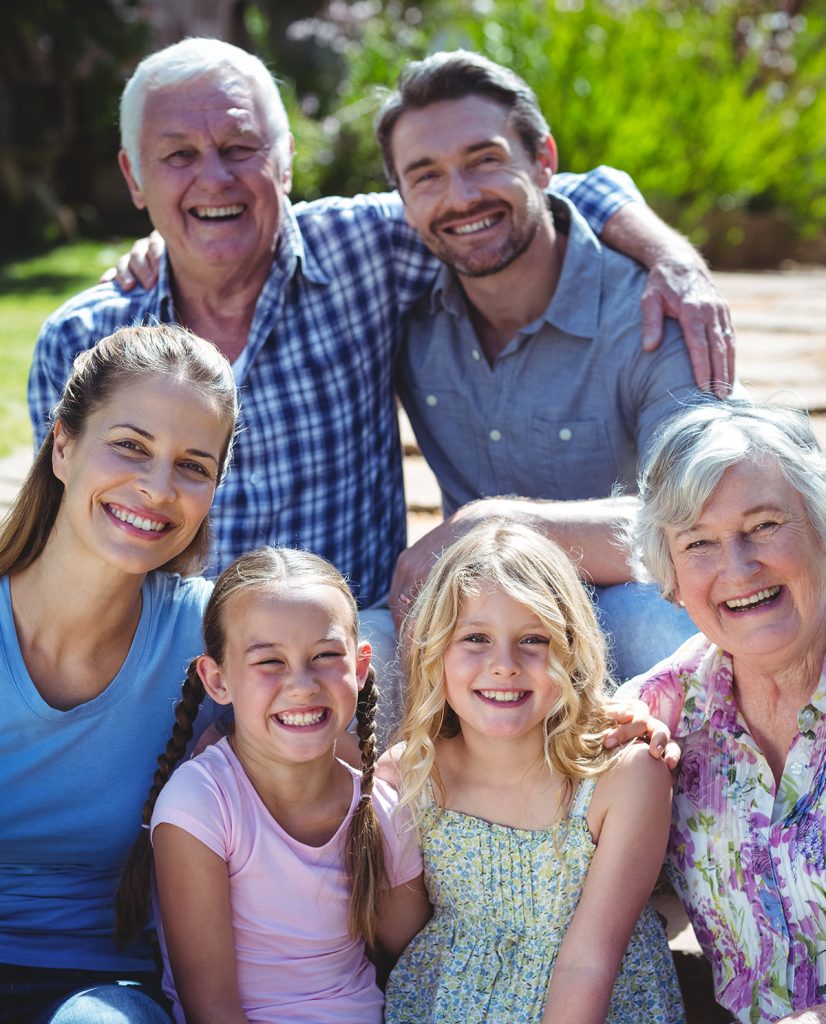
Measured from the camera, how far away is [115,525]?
1.91 meters

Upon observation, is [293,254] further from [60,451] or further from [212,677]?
[212,677]

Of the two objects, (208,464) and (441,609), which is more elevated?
(208,464)

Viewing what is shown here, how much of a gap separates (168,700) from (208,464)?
1.34 ft

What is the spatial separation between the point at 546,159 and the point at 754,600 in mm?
1437

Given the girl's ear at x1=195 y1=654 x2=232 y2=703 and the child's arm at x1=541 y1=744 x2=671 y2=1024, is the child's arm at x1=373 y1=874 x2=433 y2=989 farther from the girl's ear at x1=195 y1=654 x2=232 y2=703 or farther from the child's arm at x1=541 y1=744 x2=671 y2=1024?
the girl's ear at x1=195 y1=654 x2=232 y2=703

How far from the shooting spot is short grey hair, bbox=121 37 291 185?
2.69 metres

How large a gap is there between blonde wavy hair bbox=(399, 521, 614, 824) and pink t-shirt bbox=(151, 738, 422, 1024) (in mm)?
195

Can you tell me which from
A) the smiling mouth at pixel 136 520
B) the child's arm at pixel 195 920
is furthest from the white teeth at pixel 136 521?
the child's arm at pixel 195 920

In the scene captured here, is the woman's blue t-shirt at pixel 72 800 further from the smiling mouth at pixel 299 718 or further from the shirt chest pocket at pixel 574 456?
the shirt chest pocket at pixel 574 456

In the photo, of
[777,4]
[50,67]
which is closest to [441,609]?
[50,67]

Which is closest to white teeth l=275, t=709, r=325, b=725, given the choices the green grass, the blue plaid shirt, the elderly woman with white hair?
the elderly woman with white hair

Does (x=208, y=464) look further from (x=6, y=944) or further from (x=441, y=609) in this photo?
(x=6, y=944)

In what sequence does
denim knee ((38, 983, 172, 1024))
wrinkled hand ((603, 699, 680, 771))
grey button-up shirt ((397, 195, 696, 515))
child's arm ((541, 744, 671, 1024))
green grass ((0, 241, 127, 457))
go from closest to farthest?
1. denim knee ((38, 983, 172, 1024))
2. child's arm ((541, 744, 671, 1024))
3. wrinkled hand ((603, 699, 680, 771))
4. grey button-up shirt ((397, 195, 696, 515))
5. green grass ((0, 241, 127, 457))

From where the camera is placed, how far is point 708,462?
1826 mm
